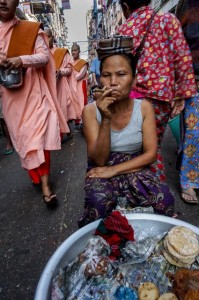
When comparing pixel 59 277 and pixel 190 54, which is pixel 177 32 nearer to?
pixel 190 54

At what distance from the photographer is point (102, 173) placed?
61.8 inches

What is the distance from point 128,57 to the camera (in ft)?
5.03

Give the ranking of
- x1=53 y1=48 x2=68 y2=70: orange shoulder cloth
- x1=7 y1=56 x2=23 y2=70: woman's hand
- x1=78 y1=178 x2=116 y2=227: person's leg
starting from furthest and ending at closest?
x1=53 y1=48 x2=68 y2=70: orange shoulder cloth → x1=7 y1=56 x2=23 y2=70: woman's hand → x1=78 y1=178 x2=116 y2=227: person's leg

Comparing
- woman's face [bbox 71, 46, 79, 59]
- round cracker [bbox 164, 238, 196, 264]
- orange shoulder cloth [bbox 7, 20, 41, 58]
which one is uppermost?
orange shoulder cloth [bbox 7, 20, 41, 58]

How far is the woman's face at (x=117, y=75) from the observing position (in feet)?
4.95

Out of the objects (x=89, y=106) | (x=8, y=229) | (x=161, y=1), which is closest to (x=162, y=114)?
(x=89, y=106)

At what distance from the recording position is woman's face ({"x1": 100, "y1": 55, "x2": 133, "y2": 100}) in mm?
1510

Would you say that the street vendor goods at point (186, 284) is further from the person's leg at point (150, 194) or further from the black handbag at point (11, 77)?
the black handbag at point (11, 77)

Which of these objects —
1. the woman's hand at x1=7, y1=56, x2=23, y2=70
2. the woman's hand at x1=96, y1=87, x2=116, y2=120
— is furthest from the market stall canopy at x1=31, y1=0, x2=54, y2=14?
the woman's hand at x1=96, y1=87, x2=116, y2=120

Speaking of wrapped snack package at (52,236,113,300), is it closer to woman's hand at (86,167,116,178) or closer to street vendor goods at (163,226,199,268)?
street vendor goods at (163,226,199,268)

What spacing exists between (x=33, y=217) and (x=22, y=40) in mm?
1878

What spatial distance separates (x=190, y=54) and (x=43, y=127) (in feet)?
5.43

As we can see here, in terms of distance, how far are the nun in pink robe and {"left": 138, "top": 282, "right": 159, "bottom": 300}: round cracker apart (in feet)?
6.08

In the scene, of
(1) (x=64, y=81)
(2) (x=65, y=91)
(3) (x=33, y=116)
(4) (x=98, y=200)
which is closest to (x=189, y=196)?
(4) (x=98, y=200)
